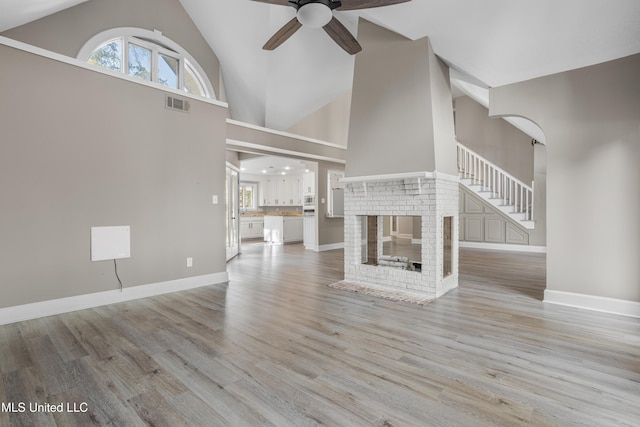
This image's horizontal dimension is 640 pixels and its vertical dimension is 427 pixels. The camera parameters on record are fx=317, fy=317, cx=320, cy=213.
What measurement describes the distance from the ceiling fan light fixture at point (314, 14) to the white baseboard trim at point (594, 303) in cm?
396

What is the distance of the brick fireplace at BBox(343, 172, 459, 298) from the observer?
13.2 feet

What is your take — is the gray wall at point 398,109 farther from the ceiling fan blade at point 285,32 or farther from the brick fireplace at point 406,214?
the ceiling fan blade at point 285,32

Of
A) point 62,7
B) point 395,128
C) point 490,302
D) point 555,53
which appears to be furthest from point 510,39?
point 62,7

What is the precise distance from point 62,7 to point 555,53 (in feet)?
21.6

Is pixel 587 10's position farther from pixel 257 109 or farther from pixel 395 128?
pixel 257 109

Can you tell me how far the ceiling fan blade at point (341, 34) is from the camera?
3.45 metres

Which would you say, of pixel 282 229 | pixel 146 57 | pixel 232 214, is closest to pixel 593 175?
pixel 232 214

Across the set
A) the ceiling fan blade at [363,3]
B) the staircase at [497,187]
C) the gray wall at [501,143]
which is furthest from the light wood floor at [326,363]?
the gray wall at [501,143]

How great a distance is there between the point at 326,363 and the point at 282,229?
795 centimetres

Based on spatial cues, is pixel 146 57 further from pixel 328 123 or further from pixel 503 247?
pixel 503 247

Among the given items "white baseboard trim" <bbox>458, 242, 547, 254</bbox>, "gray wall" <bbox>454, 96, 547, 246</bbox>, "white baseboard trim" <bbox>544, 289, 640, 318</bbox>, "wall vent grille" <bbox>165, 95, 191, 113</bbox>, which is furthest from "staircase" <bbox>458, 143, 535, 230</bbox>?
"wall vent grille" <bbox>165, 95, 191, 113</bbox>

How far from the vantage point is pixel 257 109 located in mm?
7270

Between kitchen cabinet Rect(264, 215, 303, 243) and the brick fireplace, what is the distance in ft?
17.5

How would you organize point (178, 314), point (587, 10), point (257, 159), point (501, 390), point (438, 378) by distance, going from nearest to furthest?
point (501, 390) → point (438, 378) → point (587, 10) → point (178, 314) → point (257, 159)
